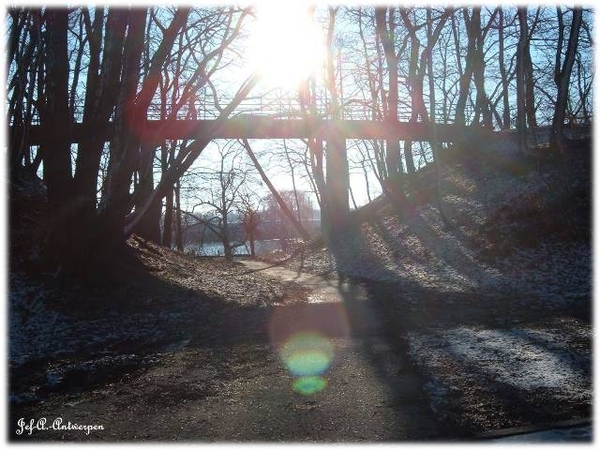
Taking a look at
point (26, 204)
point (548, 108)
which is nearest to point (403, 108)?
point (548, 108)

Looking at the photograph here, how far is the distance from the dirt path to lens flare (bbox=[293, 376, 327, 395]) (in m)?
0.01

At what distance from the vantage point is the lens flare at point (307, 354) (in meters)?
6.60

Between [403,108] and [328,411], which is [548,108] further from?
[328,411]

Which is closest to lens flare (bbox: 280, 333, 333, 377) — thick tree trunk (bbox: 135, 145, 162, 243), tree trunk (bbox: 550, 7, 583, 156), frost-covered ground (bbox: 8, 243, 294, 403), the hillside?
the hillside

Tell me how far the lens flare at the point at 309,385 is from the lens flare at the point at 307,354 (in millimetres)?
155

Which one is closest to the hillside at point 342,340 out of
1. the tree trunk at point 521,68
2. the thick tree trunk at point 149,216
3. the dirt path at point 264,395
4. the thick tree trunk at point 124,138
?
the dirt path at point 264,395

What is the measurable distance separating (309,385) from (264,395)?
52 cm

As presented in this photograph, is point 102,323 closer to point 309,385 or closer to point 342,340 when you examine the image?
point 342,340

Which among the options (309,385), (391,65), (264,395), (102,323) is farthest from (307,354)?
(391,65)

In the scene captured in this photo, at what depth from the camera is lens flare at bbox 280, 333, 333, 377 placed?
6.60 m

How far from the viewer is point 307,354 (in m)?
7.34

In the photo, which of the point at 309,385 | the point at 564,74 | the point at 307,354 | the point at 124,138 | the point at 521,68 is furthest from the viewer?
the point at 564,74

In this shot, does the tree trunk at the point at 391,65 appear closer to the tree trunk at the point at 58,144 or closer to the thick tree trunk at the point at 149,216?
the thick tree trunk at the point at 149,216

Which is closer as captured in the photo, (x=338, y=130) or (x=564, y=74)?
(x=564, y=74)
